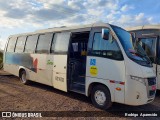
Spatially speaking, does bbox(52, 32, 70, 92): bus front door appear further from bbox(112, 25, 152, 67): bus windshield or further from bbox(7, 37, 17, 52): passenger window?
bbox(7, 37, 17, 52): passenger window

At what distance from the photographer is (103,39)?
7676mm

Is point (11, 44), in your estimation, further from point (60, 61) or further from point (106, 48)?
point (106, 48)

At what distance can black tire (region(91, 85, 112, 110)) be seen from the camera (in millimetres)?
7422

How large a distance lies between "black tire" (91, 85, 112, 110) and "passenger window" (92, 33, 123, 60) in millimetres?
1119

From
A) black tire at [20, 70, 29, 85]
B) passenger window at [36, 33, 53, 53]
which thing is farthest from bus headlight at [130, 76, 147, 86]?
black tire at [20, 70, 29, 85]

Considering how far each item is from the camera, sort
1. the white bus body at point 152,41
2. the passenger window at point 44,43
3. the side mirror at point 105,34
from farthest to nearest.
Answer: the passenger window at point 44,43 < the white bus body at point 152,41 < the side mirror at point 105,34

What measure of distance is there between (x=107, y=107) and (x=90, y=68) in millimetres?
1469

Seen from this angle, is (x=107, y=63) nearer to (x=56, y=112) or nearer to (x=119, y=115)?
(x=119, y=115)

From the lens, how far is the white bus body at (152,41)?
9985 mm

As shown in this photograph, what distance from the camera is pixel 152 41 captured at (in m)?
10.3

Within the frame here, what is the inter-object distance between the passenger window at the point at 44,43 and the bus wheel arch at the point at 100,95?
329cm

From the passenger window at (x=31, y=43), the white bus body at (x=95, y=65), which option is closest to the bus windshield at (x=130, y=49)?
the white bus body at (x=95, y=65)

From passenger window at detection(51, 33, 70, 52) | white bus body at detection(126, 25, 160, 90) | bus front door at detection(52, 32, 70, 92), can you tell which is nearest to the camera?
bus front door at detection(52, 32, 70, 92)

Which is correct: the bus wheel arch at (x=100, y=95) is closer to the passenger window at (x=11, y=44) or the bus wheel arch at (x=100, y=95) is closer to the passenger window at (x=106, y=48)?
the passenger window at (x=106, y=48)
